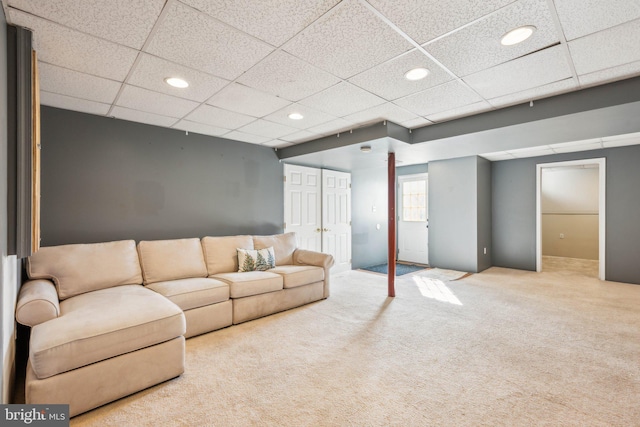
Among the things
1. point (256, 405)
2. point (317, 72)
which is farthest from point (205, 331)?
point (317, 72)

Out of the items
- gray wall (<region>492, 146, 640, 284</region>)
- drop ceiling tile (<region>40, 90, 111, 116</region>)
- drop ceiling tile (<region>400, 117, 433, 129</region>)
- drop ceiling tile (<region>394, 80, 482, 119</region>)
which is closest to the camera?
drop ceiling tile (<region>394, 80, 482, 119</region>)

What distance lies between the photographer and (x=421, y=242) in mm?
7180

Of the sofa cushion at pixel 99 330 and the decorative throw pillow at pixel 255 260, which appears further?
the decorative throw pillow at pixel 255 260

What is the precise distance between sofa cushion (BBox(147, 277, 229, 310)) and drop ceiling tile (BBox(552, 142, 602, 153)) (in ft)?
20.1

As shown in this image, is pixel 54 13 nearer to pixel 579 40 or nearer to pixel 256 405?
pixel 256 405

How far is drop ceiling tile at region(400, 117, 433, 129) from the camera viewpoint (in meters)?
3.75

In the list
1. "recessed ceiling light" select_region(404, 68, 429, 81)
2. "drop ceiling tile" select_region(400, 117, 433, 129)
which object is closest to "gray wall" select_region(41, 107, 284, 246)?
"drop ceiling tile" select_region(400, 117, 433, 129)

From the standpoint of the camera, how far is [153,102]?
311cm

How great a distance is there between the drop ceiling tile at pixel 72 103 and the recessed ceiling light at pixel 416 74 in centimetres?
307

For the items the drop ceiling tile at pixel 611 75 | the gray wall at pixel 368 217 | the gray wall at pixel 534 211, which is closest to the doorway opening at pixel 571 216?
the gray wall at pixel 534 211

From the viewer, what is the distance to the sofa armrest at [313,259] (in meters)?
4.34

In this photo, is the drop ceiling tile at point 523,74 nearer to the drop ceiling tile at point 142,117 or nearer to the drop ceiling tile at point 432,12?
the drop ceiling tile at point 432,12

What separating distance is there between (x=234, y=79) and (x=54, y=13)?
1.17 m

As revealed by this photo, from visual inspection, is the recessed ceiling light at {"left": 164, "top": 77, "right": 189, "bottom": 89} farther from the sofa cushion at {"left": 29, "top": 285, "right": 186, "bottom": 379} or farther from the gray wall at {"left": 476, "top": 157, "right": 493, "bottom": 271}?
the gray wall at {"left": 476, "top": 157, "right": 493, "bottom": 271}
